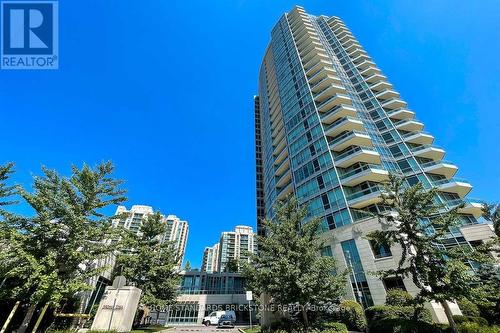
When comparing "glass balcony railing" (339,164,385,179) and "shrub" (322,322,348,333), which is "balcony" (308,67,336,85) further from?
"shrub" (322,322,348,333)

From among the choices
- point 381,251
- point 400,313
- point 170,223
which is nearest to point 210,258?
point 170,223

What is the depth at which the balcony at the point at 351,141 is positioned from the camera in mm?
36906

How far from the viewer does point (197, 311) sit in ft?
154

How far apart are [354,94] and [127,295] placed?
5115 cm

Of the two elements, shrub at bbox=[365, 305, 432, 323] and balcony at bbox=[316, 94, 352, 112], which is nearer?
shrub at bbox=[365, 305, 432, 323]

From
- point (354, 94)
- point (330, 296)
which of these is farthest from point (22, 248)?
point (354, 94)

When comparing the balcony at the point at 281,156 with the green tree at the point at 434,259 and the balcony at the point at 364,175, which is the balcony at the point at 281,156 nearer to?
the balcony at the point at 364,175

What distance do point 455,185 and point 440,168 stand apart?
3278 millimetres

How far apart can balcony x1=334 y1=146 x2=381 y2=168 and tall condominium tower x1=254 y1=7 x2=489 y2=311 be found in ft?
0.50

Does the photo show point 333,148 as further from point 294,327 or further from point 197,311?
point 197,311

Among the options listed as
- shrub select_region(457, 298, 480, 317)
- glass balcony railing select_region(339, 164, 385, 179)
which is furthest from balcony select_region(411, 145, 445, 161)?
shrub select_region(457, 298, 480, 317)

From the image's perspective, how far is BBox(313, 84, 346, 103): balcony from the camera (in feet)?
148

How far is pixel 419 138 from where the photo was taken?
1590 inches

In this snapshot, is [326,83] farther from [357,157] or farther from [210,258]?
[210,258]
